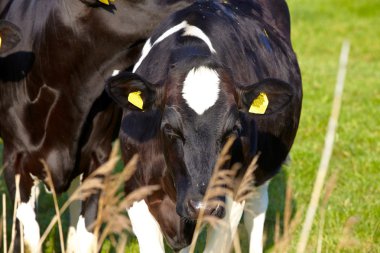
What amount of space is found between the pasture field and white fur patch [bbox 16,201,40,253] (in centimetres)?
88

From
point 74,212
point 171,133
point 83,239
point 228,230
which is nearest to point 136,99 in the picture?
point 171,133

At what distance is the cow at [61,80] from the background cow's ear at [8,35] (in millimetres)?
139

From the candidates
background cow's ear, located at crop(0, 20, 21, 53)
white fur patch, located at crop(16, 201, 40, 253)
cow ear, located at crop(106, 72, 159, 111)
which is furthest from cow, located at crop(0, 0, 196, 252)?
cow ear, located at crop(106, 72, 159, 111)

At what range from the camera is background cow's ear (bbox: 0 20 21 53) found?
6.52m

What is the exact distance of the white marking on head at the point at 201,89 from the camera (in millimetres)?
5180

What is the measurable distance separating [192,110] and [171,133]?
0.17 metres

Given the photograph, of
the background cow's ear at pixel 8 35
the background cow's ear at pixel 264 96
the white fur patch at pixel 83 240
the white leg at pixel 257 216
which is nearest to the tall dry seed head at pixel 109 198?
the background cow's ear at pixel 264 96

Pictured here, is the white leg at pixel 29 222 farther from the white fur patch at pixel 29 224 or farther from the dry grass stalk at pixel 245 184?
the dry grass stalk at pixel 245 184

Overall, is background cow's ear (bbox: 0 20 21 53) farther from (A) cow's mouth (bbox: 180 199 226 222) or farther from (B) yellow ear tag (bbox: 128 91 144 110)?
(A) cow's mouth (bbox: 180 199 226 222)

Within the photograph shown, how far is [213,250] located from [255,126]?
83cm

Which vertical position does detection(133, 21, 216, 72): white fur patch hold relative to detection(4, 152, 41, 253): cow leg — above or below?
above

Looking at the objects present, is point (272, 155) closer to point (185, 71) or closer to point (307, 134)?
point (185, 71)

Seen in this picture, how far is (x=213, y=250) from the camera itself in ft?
19.0

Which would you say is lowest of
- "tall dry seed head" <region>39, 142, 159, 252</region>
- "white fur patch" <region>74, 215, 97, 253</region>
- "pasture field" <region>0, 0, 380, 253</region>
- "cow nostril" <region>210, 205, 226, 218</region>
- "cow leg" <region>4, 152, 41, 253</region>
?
"pasture field" <region>0, 0, 380, 253</region>
